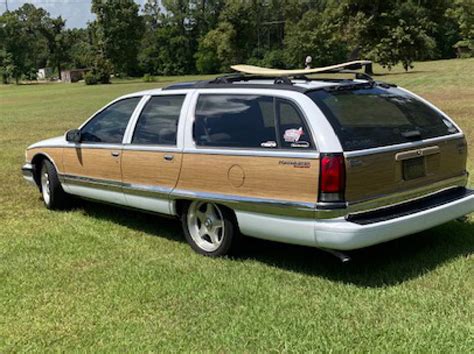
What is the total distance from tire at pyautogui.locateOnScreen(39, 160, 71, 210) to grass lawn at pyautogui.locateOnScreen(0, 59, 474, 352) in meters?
0.78

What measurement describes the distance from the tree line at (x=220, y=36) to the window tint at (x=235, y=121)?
43061mm

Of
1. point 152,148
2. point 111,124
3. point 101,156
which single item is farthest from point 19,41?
point 152,148

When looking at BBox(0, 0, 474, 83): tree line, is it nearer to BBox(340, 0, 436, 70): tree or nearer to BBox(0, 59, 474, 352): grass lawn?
BBox(340, 0, 436, 70): tree

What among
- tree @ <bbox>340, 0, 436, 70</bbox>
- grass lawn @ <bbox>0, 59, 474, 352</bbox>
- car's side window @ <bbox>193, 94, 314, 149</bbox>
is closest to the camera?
grass lawn @ <bbox>0, 59, 474, 352</bbox>

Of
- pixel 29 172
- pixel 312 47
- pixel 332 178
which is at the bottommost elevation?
pixel 29 172

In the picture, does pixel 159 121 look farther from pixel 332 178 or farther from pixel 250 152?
pixel 332 178

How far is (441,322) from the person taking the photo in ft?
13.3

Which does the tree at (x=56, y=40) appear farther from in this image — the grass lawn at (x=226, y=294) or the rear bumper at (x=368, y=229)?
the rear bumper at (x=368, y=229)

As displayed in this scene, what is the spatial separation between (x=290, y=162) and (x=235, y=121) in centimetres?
86

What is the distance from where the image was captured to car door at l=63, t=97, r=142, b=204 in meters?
6.57

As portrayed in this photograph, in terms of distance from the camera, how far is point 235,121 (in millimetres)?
5449

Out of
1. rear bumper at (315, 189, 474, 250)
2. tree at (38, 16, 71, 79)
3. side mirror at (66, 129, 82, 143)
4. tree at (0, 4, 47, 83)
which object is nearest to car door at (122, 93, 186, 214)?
side mirror at (66, 129, 82, 143)

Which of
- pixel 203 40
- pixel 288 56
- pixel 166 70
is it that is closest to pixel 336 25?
pixel 288 56

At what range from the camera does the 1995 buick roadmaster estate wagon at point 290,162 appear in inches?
185
